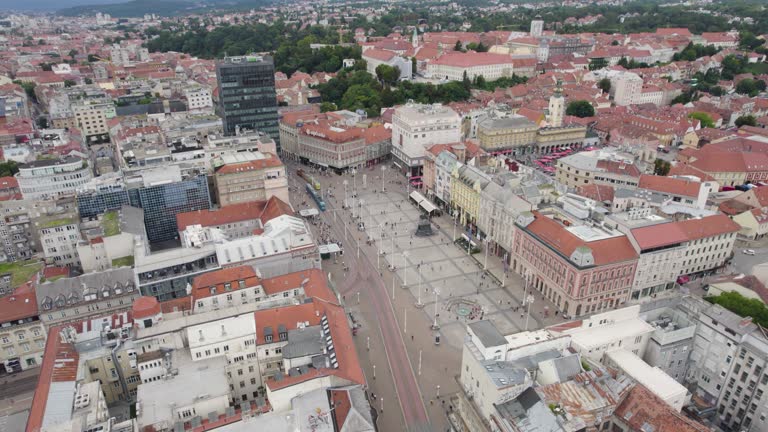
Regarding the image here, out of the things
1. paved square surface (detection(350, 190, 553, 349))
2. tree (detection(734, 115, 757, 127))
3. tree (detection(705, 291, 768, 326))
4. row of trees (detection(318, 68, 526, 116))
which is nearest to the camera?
tree (detection(705, 291, 768, 326))

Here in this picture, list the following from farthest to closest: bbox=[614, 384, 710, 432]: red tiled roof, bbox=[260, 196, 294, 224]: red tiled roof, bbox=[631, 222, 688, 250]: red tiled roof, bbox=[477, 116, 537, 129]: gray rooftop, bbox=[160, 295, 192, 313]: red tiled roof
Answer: bbox=[477, 116, 537, 129]: gray rooftop < bbox=[260, 196, 294, 224]: red tiled roof < bbox=[631, 222, 688, 250]: red tiled roof < bbox=[160, 295, 192, 313]: red tiled roof < bbox=[614, 384, 710, 432]: red tiled roof

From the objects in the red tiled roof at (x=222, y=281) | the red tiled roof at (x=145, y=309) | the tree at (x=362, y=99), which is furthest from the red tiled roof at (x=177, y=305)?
the tree at (x=362, y=99)

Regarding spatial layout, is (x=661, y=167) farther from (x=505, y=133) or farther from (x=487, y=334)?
(x=487, y=334)

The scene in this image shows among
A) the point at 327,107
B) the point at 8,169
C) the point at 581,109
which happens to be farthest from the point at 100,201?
the point at 581,109

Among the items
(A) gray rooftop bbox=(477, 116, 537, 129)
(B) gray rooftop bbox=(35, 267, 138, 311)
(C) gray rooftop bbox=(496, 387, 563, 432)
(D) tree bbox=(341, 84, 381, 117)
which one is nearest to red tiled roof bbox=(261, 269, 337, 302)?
(B) gray rooftop bbox=(35, 267, 138, 311)

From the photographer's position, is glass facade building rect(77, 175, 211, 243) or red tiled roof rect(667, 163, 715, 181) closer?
glass facade building rect(77, 175, 211, 243)

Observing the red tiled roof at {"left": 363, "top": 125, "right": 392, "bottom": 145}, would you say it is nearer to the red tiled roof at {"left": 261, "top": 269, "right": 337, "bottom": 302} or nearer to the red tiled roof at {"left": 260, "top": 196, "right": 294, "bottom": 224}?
the red tiled roof at {"left": 260, "top": 196, "right": 294, "bottom": 224}

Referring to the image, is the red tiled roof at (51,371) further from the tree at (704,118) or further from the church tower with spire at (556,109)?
the tree at (704,118)
